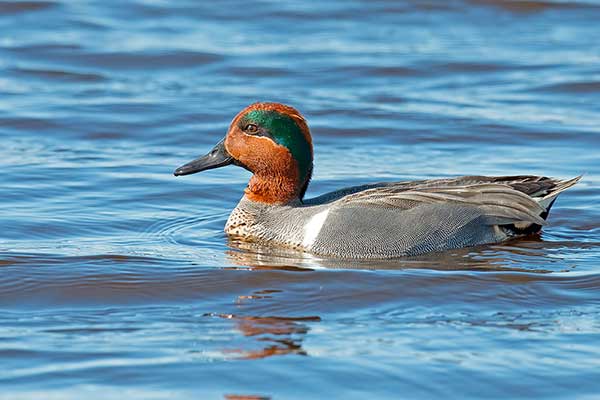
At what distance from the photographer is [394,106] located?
1561cm

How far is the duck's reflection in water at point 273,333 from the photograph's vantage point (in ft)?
→ 23.8

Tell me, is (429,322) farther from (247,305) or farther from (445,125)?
(445,125)

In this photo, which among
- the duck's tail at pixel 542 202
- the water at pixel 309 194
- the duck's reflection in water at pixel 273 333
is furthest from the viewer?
the duck's tail at pixel 542 202

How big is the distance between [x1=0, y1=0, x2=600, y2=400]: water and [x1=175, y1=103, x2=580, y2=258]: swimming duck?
0.67 ft

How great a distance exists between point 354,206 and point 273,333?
2054 mm

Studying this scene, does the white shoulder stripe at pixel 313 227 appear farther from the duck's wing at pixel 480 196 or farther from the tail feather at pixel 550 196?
the tail feather at pixel 550 196

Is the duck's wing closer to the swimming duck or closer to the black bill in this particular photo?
the swimming duck

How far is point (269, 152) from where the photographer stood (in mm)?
10109

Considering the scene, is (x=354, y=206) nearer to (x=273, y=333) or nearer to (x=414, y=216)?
(x=414, y=216)

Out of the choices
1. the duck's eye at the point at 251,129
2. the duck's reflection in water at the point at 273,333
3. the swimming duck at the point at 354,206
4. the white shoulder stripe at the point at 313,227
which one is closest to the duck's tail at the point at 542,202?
the swimming duck at the point at 354,206

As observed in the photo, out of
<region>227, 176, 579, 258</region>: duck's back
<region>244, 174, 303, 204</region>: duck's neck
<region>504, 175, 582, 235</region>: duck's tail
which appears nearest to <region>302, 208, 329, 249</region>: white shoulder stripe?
<region>227, 176, 579, 258</region>: duck's back

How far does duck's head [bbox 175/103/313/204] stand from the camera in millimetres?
10023

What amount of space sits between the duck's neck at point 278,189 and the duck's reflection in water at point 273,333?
→ 2.27 m

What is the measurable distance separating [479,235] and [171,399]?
12.8ft
